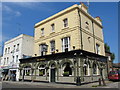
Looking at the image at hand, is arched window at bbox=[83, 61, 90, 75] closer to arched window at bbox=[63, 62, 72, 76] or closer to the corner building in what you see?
the corner building

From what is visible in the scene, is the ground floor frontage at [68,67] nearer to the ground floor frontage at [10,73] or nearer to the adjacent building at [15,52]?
the ground floor frontage at [10,73]

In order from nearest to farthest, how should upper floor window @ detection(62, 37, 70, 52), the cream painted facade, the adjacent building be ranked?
the cream painted facade
upper floor window @ detection(62, 37, 70, 52)
the adjacent building

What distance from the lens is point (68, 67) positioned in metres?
16.8

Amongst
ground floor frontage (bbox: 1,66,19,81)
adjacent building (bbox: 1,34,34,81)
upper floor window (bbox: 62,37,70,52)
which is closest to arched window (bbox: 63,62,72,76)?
upper floor window (bbox: 62,37,70,52)

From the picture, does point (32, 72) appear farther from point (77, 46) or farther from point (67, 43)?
point (77, 46)

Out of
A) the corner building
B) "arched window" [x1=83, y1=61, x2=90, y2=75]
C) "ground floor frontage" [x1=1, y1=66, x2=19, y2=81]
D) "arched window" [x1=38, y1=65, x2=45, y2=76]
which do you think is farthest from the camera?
"ground floor frontage" [x1=1, y1=66, x2=19, y2=81]


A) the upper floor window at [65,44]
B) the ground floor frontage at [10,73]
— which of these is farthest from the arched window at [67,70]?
the ground floor frontage at [10,73]

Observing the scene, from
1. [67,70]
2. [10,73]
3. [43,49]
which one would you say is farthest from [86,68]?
[10,73]

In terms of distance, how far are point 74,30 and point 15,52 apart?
16.6 meters

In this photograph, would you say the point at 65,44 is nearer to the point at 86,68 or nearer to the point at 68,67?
the point at 68,67

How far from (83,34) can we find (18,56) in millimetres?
15566

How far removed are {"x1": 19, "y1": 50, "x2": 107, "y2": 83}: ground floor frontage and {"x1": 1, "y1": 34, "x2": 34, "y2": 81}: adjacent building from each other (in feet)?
17.1

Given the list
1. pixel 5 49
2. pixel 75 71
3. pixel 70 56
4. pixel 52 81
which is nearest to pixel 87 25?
pixel 70 56

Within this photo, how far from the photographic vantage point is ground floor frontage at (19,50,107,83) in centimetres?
1547
